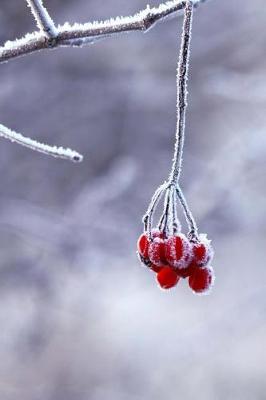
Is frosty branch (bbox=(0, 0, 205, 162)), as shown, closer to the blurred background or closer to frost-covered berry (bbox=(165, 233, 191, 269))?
frost-covered berry (bbox=(165, 233, 191, 269))

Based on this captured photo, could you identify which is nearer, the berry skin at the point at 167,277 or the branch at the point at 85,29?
the branch at the point at 85,29

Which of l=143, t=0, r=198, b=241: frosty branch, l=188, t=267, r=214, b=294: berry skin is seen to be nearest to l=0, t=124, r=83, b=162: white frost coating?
l=143, t=0, r=198, b=241: frosty branch

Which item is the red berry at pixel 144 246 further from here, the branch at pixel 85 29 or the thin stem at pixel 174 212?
the branch at pixel 85 29

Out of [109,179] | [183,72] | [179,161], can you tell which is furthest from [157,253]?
[109,179]

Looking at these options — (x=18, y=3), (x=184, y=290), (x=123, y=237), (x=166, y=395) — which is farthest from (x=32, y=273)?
(x=184, y=290)

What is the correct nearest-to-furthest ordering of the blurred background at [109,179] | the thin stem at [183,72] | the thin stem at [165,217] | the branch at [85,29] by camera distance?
the thin stem at [183,72]
the branch at [85,29]
the thin stem at [165,217]
the blurred background at [109,179]

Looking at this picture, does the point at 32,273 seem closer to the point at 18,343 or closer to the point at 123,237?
the point at 123,237

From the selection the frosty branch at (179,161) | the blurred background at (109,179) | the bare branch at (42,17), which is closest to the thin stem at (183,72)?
the frosty branch at (179,161)

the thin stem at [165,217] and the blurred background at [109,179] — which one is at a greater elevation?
the blurred background at [109,179]
